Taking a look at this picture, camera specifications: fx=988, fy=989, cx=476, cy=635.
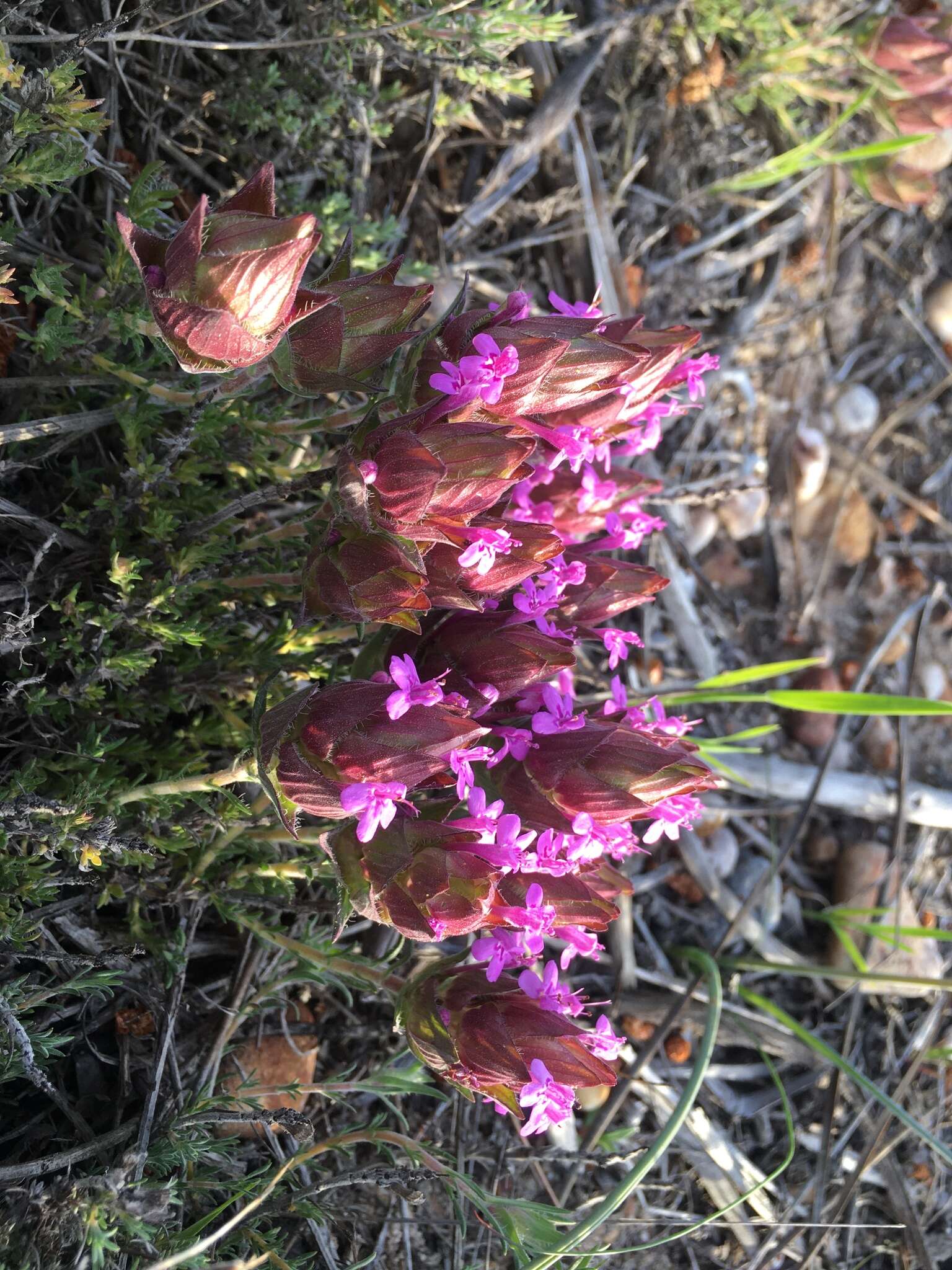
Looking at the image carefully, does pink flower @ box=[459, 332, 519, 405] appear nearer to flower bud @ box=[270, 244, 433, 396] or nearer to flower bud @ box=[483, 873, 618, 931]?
flower bud @ box=[270, 244, 433, 396]

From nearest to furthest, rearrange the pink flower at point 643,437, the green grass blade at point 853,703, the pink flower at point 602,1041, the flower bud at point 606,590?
1. the pink flower at point 602,1041
2. the flower bud at point 606,590
3. the pink flower at point 643,437
4. the green grass blade at point 853,703

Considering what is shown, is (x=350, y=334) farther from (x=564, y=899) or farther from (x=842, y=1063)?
(x=842, y=1063)

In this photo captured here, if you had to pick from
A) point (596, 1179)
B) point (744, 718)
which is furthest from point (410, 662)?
point (744, 718)

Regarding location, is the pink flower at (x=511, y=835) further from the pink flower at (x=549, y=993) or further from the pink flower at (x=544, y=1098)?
the pink flower at (x=544, y=1098)

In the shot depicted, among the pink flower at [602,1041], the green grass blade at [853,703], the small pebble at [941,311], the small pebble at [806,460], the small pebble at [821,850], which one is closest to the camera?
the pink flower at [602,1041]

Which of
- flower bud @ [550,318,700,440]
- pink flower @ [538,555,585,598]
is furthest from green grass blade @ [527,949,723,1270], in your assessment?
flower bud @ [550,318,700,440]

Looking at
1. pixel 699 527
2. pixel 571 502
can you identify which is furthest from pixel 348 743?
pixel 699 527

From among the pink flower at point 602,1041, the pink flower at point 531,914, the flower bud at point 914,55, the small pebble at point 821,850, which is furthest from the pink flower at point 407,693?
the flower bud at point 914,55
